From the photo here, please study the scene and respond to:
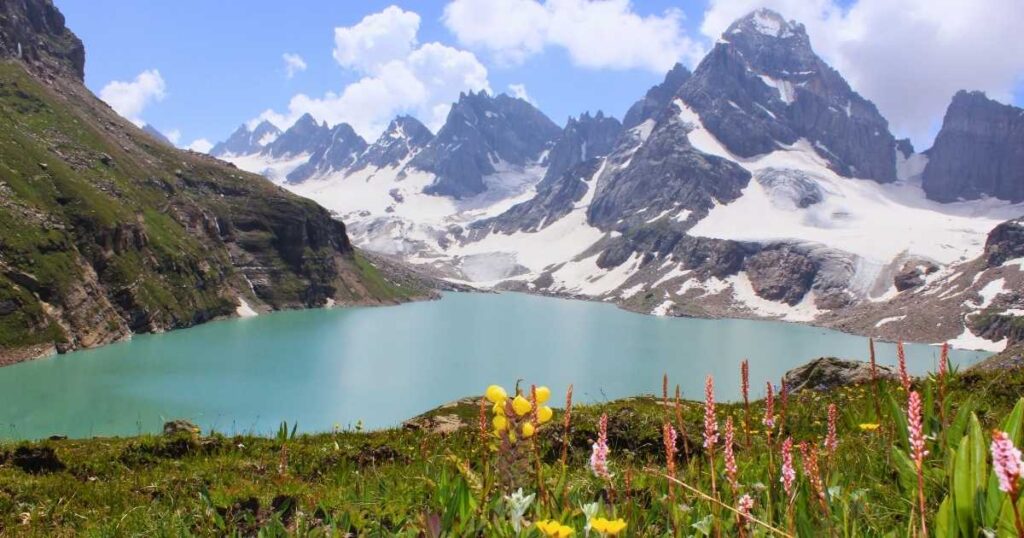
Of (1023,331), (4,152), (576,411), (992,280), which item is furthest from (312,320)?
(992,280)

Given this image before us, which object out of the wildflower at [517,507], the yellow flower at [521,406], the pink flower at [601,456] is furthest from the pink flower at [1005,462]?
the yellow flower at [521,406]

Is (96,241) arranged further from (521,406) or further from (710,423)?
(710,423)

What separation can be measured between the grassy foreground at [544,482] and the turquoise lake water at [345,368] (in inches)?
862

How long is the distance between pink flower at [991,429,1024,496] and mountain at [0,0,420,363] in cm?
11974

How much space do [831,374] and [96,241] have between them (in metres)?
147

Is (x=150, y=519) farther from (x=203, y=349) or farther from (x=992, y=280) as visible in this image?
(x=992, y=280)

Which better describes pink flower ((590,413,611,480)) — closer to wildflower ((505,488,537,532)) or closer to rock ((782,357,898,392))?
wildflower ((505,488,537,532))

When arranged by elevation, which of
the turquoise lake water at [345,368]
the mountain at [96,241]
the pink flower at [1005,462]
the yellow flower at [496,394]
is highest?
the mountain at [96,241]

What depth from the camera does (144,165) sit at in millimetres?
189750

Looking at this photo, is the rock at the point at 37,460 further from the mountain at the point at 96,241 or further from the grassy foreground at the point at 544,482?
the mountain at the point at 96,241

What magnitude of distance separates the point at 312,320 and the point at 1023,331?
17685cm

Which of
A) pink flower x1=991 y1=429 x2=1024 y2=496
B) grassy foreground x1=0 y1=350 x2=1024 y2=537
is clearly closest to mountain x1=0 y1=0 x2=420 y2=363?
grassy foreground x1=0 y1=350 x2=1024 y2=537

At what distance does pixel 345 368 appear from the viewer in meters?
96.9

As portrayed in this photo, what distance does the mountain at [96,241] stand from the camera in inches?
4343
